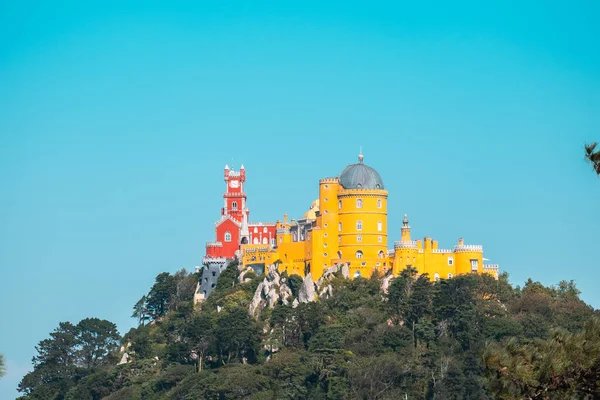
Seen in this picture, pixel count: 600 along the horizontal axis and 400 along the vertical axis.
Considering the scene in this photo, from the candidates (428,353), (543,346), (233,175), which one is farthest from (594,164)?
(233,175)

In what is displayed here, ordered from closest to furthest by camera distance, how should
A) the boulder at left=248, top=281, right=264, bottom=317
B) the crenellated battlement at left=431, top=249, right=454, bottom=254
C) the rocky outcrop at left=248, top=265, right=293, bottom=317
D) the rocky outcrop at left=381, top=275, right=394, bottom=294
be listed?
the rocky outcrop at left=381, top=275, right=394, bottom=294 < the crenellated battlement at left=431, top=249, right=454, bottom=254 < the rocky outcrop at left=248, top=265, right=293, bottom=317 < the boulder at left=248, top=281, right=264, bottom=317

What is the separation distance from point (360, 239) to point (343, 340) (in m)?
9.90

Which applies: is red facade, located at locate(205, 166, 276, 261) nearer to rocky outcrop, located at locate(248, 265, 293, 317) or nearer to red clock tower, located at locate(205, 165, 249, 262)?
red clock tower, located at locate(205, 165, 249, 262)

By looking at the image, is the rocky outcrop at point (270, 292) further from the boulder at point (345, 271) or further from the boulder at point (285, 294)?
the boulder at point (345, 271)

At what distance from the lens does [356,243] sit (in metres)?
99.2

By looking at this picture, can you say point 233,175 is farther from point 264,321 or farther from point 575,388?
point 575,388

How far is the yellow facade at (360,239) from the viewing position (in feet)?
320

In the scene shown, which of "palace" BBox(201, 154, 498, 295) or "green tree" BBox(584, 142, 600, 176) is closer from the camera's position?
"green tree" BBox(584, 142, 600, 176)

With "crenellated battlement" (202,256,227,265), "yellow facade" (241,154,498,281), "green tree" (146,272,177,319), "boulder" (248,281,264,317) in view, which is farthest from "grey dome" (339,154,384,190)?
"green tree" (146,272,177,319)

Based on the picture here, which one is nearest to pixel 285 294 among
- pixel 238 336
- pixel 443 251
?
pixel 238 336

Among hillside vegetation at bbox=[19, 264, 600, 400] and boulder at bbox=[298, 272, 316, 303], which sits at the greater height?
boulder at bbox=[298, 272, 316, 303]

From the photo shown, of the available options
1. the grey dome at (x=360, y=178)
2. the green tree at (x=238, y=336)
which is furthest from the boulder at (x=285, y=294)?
the grey dome at (x=360, y=178)

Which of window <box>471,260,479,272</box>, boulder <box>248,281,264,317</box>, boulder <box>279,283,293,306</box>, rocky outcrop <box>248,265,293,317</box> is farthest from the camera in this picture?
boulder <box>248,281,264,317</box>

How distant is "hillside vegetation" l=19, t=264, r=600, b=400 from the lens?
87938mm
